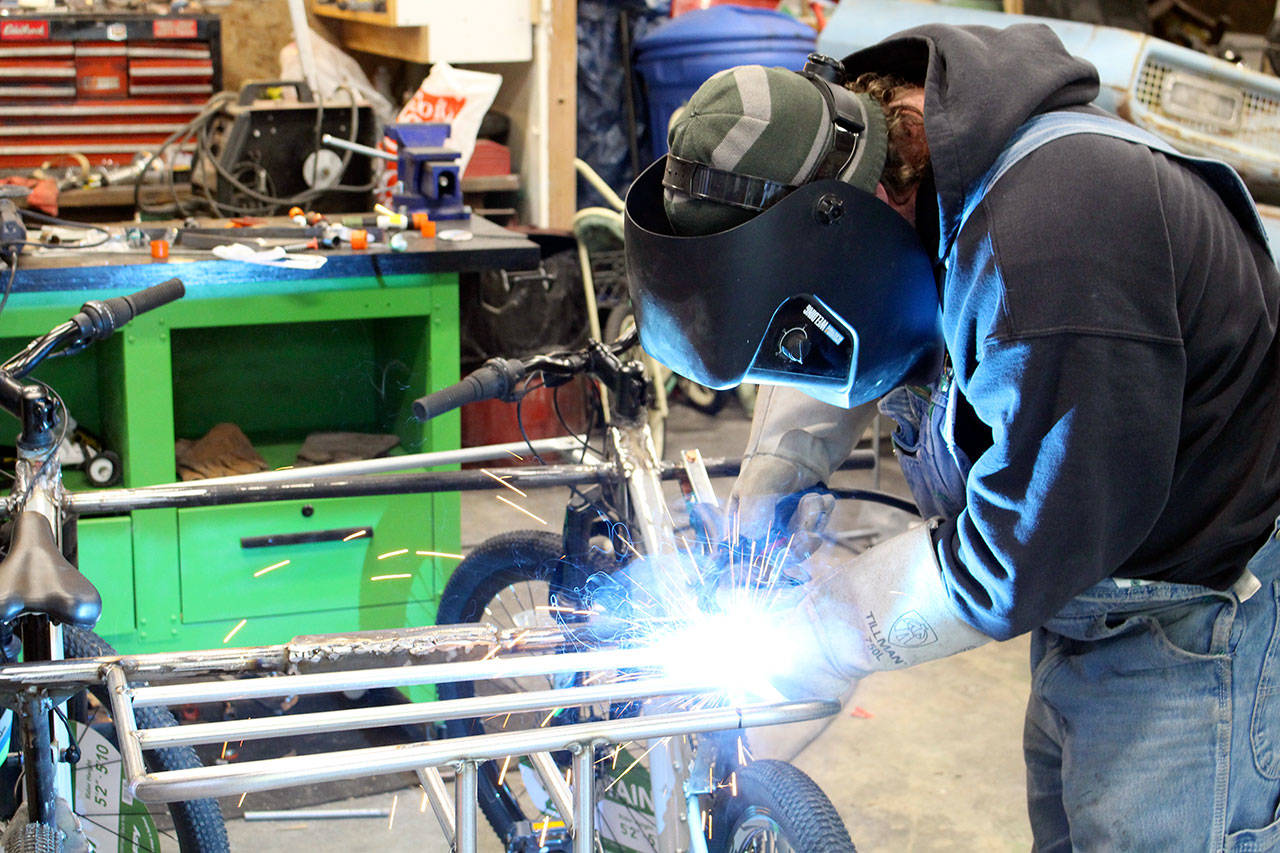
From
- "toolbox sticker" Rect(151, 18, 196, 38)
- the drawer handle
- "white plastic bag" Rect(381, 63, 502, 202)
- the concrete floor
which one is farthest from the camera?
"toolbox sticker" Rect(151, 18, 196, 38)

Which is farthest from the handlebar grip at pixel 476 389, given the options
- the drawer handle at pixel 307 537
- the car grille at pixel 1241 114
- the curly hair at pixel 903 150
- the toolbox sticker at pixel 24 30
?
the toolbox sticker at pixel 24 30

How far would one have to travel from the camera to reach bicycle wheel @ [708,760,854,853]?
1.77 metres

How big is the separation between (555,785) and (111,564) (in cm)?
161

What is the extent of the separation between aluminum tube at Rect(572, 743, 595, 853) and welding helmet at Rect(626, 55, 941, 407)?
0.49 meters

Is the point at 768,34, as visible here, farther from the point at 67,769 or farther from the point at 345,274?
the point at 67,769

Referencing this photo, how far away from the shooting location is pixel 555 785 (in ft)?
6.54

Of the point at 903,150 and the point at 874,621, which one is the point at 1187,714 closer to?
the point at 874,621

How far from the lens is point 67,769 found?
2016 mm

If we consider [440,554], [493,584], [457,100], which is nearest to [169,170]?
[457,100]

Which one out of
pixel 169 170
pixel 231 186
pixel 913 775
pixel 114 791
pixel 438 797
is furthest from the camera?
pixel 169 170

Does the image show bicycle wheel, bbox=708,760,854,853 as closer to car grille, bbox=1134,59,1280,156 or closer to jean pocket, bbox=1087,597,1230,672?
jean pocket, bbox=1087,597,1230,672

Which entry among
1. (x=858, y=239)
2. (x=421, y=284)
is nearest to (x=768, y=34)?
(x=421, y=284)

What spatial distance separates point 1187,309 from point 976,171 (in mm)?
263

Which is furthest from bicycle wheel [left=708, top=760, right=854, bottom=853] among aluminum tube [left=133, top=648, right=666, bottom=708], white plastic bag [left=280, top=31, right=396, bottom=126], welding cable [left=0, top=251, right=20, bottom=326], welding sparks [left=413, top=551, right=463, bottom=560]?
white plastic bag [left=280, top=31, right=396, bottom=126]
